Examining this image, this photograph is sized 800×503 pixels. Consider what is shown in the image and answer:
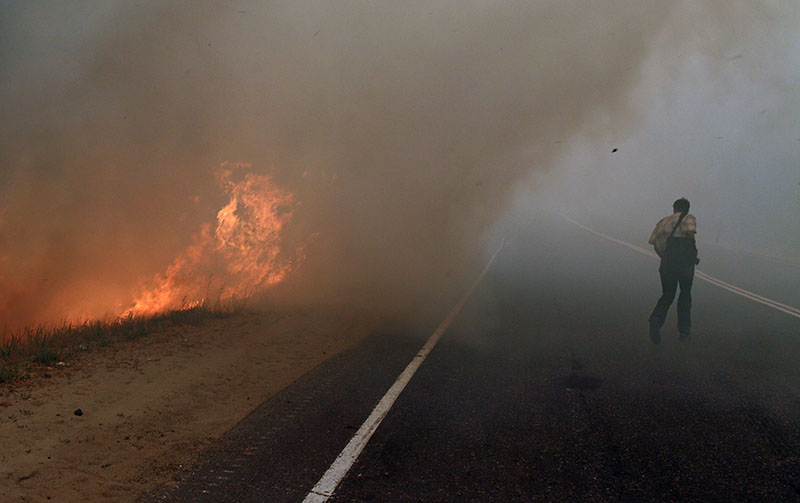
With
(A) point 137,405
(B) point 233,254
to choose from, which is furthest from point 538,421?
(B) point 233,254

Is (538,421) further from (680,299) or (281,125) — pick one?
(281,125)

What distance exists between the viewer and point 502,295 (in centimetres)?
1327

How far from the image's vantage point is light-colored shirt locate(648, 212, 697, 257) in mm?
8781

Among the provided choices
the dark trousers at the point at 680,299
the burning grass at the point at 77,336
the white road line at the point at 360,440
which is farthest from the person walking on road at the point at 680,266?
the burning grass at the point at 77,336

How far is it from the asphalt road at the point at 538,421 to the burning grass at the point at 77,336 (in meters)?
2.59

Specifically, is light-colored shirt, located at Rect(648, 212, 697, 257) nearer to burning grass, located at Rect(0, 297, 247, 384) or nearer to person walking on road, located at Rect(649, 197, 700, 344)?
person walking on road, located at Rect(649, 197, 700, 344)

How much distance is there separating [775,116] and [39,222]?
70.8 metres

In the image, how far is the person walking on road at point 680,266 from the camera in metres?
8.80

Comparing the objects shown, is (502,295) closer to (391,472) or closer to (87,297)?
(87,297)

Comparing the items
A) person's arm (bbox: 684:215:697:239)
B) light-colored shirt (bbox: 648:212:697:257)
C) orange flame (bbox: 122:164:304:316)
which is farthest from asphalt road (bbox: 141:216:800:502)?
orange flame (bbox: 122:164:304:316)

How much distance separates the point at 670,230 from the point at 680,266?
0.53 metres

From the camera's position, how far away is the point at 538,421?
211 inches

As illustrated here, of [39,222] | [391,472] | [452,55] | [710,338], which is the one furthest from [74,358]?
[452,55]

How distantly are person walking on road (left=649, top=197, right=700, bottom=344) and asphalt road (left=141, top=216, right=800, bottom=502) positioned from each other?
343 mm
